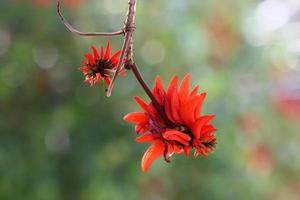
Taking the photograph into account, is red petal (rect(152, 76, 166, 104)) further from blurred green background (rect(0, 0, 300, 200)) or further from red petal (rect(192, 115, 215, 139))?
blurred green background (rect(0, 0, 300, 200))

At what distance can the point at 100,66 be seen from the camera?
41 cm

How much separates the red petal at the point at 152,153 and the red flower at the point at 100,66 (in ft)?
0.17

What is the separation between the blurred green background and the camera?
160cm

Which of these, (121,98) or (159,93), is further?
(121,98)

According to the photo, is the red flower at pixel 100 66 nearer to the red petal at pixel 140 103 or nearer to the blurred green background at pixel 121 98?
the red petal at pixel 140 103

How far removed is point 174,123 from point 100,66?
0.06 metres

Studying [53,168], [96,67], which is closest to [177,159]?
[53,168]

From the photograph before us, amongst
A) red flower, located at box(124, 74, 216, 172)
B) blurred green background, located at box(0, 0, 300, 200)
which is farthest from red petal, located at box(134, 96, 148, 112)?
blurred green background, located at box(0, 0, 300, 200)

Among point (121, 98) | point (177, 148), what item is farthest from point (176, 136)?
point (121, 98)

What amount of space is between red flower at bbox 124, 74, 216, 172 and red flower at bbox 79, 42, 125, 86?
0.11 feet

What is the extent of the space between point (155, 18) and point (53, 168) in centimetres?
48

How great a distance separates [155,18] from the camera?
5.37ft

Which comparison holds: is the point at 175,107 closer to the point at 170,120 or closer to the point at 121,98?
the point at 170,120

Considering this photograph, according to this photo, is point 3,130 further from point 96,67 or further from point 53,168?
point 96,67
